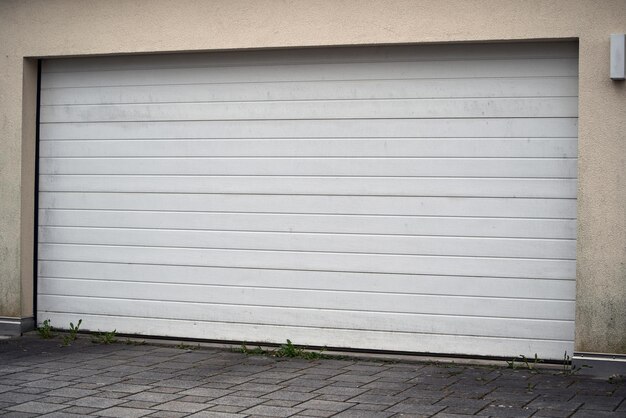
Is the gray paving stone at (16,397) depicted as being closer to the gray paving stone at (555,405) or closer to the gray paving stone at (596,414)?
the gray paving stone at (555,405)

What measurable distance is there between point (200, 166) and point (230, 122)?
53cm

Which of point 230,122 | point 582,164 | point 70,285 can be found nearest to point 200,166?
point 230,122

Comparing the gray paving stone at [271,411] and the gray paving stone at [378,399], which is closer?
the gray paving stone at [271,411]

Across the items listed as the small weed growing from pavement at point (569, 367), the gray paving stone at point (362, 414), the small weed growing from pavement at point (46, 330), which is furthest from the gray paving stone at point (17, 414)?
the small weed growing from pavement at point (569, 367)

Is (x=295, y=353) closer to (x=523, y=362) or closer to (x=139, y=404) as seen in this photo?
(x=523, y=362)

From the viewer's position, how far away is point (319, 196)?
341 inches

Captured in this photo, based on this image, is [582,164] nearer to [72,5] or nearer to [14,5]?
[72,5]

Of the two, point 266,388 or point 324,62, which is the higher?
point 324,62

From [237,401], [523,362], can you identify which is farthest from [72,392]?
[523,362]

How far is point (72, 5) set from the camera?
9.28 metres

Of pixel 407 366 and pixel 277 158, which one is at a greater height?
pixel 277 158

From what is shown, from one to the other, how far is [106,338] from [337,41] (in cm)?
370

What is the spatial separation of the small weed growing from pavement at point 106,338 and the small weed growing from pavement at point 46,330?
48cm

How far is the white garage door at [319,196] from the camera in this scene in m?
8.09
